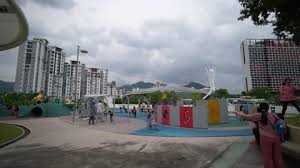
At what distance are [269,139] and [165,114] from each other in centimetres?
1390

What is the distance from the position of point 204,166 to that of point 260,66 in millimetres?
93661

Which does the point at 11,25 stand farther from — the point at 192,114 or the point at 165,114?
the point at 165,114

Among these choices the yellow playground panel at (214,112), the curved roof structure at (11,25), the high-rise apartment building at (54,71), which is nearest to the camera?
the curved roof structure at (11,25)

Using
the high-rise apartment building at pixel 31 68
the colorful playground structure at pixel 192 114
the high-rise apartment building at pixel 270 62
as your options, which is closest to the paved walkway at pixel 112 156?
the colorful playground structure at pixel 192 114


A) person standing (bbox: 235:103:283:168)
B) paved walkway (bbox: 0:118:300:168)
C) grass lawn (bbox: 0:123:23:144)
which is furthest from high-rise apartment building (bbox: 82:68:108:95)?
person standing (bbox: 235:103:283:168)

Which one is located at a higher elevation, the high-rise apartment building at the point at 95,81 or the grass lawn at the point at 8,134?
the high-rise apartment building at the point at 95,81

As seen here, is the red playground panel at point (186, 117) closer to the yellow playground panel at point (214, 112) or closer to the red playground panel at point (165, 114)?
the red playground panel at point (165, 114)

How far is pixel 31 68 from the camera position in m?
76.8

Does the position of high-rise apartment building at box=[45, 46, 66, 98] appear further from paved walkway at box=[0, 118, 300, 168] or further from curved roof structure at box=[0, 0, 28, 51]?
paved walkway at box=[0, 118, 300, 168]

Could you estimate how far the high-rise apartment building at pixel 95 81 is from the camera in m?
108

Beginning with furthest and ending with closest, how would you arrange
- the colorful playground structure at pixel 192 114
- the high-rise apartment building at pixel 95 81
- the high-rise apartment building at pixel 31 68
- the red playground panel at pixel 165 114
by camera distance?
the high-rise apartment building at pixel 95 81, the high-rise apartment building at pixel 31 68, the red playground panel at pixel 165 114, the colorful playground structure at pixel 192 114

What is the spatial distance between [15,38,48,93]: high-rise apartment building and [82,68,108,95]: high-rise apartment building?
26211mm

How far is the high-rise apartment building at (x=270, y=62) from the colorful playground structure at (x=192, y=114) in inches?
3040

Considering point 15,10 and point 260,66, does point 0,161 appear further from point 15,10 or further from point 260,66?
point 260,66
